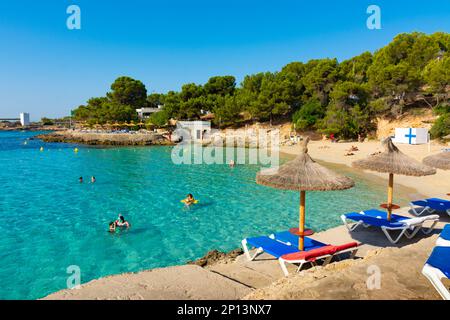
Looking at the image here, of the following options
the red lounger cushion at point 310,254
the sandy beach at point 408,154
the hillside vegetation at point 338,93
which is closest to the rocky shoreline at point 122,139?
the hillside vegetation at point 338,93

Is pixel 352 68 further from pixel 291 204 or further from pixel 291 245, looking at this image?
pixel 291 245

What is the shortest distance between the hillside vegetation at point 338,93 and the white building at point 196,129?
2111mm

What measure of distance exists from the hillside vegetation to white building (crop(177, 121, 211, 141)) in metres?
2.11

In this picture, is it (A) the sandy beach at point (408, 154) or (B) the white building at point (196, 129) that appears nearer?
(A) the sandy beach at point (408, 154)

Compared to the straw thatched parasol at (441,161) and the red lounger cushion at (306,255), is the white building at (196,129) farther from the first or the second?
the red lounger cushion at (306,255)

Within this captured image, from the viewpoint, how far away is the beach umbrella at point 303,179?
698cm

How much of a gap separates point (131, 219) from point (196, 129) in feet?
143

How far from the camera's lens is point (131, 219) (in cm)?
1289

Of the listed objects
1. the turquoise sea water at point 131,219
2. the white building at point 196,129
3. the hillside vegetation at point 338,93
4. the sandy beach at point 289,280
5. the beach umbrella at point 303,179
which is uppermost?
the hillside vegetation at point 338,93

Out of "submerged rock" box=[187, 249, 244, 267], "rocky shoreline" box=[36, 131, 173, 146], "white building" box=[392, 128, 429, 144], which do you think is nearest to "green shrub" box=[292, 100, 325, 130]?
"white building" box=[392, 128, 429, 144]

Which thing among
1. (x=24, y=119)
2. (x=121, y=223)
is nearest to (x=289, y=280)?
(x=121, y=223)

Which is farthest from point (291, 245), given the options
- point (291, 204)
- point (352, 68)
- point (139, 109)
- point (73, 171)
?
point (139, 109)

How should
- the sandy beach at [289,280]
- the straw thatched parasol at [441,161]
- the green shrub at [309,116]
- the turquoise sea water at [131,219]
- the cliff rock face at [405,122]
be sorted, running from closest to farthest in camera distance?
1. the sandy beach at [289,280]
2. the turquoise sea water at [131,219]
3. the straw thatched parasol at [441,161]
4. the cliff rock face at [405,122]
5. the green shrub at [309,116]

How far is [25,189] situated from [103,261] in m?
13.7
